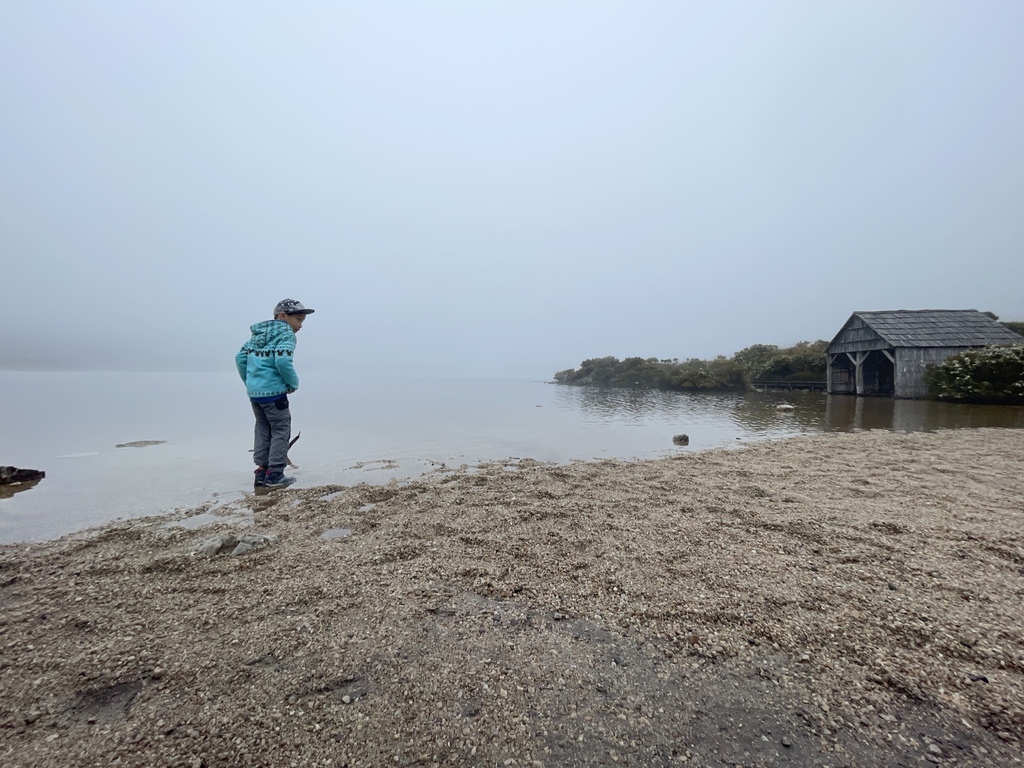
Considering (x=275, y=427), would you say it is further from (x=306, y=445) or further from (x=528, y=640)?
(x=528, y=640)

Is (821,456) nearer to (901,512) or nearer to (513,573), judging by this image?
(901,512)

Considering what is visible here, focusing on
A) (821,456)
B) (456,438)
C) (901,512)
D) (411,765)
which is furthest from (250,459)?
(821,456)

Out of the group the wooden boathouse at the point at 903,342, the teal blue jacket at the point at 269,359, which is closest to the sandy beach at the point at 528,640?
the teal blue jacket at the point at 269,359

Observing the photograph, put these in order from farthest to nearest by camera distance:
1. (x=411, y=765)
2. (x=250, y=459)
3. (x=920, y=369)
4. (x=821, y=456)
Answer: (x=920, y=369) → (x=250, y=459) → (x=821, y=456) → (x=411, y=765)

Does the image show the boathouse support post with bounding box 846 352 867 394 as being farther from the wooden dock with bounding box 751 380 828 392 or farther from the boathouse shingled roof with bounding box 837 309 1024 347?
the wooden dock with bounding box 751 380 828 392

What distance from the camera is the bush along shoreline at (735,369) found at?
37.8 meters

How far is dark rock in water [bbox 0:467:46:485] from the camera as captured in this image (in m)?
6.50

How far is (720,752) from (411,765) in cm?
121

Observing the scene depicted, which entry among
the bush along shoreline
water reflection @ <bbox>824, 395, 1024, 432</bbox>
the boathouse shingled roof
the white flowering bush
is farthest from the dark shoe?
the bush along shoreline

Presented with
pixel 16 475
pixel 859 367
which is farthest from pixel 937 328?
pixel 16 475

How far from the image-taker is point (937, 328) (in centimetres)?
2486

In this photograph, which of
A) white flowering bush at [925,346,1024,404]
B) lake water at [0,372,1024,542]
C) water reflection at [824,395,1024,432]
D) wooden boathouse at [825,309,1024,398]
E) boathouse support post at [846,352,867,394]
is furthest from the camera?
boathouse support post at [846,352,867,394]

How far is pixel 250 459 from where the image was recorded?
865 cm

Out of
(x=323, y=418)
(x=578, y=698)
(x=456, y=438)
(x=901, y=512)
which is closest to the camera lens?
(x=578, y=698)
